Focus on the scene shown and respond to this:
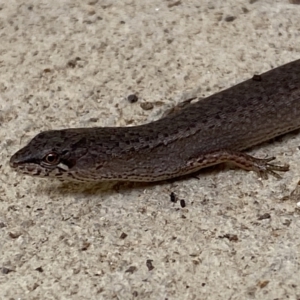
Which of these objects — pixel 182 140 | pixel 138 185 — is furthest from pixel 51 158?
pixel 182 140

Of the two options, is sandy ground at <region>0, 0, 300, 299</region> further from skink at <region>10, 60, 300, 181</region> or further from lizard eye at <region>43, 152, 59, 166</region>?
lizard eye at <region>43, 152, 59, 166</region>

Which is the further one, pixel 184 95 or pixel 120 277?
pixel 184 95

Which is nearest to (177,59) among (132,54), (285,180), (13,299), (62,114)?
(132,54)

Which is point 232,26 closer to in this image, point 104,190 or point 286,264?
point 104,190

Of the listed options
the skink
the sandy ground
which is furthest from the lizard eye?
the sandy ground

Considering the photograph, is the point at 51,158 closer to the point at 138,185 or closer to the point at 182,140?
the point at 138,185

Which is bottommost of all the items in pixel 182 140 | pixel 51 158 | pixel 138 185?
pixel 138 185

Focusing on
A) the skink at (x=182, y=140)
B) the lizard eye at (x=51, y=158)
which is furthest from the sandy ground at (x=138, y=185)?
the lizard eye at (x=51, y=158)
